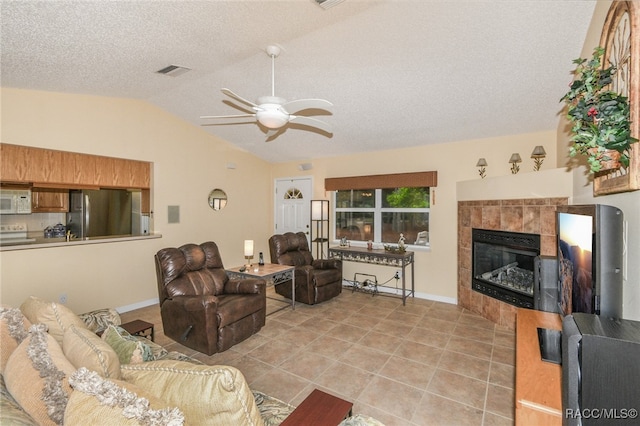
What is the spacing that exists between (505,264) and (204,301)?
151 inches

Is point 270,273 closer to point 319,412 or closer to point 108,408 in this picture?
point 319,412

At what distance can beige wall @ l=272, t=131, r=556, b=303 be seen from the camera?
161 inches

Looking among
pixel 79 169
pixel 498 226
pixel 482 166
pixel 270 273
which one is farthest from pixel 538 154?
pixel 79 169

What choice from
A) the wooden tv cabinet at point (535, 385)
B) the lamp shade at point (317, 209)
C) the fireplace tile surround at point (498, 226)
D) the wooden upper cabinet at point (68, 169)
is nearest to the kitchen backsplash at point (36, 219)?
the wooden upper cabinet at point (68, 169)

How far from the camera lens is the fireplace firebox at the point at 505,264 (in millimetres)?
3512

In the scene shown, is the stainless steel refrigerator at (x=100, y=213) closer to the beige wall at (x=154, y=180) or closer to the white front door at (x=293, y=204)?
the beige wall at (x=154, y=180)

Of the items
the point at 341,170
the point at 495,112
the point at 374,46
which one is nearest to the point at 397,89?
the point at 374,46

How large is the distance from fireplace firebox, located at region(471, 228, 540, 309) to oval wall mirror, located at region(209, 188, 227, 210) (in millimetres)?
4400

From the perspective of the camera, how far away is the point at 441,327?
369 centimetres

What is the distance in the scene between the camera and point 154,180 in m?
4.56

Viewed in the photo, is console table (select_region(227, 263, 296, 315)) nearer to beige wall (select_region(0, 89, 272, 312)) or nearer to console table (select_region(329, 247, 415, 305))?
console table (select_region(329, 247, 415, 305))

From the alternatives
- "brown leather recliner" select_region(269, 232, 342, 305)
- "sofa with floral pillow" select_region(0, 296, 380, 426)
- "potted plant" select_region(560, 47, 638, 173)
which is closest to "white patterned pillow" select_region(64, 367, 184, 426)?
"sofa with floral pillow" select_region(0, 296, 380, 426)

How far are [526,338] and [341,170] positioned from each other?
430 cm

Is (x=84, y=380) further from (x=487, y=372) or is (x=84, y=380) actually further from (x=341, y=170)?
(x=341, y=170)
